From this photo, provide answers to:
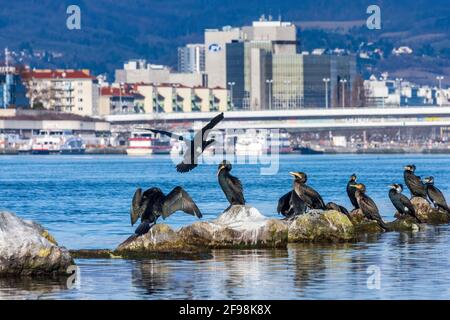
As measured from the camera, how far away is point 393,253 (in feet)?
102

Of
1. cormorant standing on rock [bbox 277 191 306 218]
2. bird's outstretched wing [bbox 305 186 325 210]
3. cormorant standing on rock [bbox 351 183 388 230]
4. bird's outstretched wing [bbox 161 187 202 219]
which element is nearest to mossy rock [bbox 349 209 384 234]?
cormorant standing on rock [bbox 351 183 388 230]

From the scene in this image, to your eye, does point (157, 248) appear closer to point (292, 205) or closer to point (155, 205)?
point (155, 205)

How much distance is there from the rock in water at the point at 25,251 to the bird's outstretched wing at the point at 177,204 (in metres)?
3.50

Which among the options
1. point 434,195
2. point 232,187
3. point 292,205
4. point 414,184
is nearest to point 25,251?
point 232,187

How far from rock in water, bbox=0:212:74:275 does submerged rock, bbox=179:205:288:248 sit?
190 inches

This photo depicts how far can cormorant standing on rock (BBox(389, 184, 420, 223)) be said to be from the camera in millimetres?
37406

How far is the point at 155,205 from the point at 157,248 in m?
0.76

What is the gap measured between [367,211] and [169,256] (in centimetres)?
769

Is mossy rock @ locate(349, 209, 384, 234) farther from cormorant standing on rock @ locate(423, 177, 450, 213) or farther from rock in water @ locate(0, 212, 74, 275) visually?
rock in water @ locate(0, 212, 74, 275)

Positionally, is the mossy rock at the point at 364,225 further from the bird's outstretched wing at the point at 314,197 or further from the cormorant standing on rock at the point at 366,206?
the bird's outstretched wing at the point at 314,197

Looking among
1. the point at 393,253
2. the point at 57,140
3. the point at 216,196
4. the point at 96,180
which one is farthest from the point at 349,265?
the point at 57,140

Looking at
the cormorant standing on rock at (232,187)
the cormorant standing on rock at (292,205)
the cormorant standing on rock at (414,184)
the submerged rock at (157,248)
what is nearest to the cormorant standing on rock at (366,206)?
the cormorant standing on rock at (292,205)
